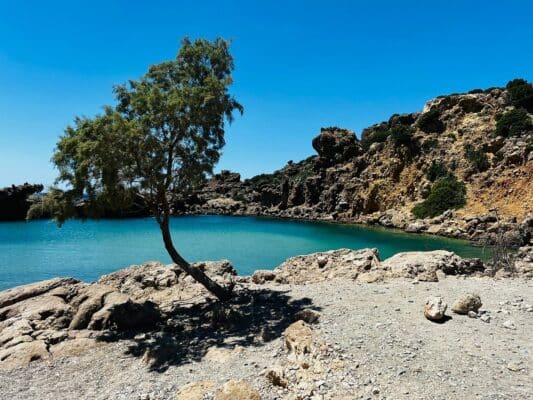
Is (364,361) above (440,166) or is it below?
below

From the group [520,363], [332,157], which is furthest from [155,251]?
[332,157]

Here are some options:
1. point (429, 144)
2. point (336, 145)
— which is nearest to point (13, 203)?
point (336, 145)

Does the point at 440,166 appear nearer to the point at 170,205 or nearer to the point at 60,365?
the point at 170,205

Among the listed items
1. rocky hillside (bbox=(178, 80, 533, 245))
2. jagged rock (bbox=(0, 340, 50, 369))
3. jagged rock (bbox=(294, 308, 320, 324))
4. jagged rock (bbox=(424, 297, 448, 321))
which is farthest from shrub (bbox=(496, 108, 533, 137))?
jagged rock (bbox=(0, 340, 50, 369))

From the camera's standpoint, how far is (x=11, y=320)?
14016mm

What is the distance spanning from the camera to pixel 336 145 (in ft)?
282

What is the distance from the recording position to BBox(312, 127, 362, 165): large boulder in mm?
84438

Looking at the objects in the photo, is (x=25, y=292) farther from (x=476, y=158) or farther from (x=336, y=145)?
(x=336, y=145)

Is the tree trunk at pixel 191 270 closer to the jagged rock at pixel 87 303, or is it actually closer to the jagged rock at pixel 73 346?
the jagged rock at pixel 87 303

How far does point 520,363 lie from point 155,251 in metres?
37.6

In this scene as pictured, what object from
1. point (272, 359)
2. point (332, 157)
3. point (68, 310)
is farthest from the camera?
point (332, 157)

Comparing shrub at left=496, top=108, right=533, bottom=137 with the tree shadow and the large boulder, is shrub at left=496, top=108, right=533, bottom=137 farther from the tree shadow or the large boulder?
the tree shadow

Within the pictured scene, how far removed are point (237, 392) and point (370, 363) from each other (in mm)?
3164

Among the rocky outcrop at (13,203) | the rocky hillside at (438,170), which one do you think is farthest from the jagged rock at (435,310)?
the rocky outcrop at (13,203)
